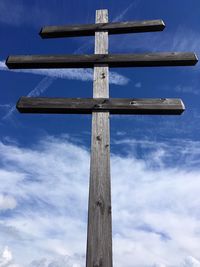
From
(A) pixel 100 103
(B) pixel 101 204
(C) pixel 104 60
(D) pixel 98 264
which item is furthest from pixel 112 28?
(D) pixel 98 264

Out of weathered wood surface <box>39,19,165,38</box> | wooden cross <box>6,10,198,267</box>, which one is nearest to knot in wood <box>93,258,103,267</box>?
wooden cross <box>6,10,198,267</box>

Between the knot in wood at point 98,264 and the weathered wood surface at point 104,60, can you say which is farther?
the weathered wood surface at point 104,60

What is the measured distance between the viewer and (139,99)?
11.7 feet

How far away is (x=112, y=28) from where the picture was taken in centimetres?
430

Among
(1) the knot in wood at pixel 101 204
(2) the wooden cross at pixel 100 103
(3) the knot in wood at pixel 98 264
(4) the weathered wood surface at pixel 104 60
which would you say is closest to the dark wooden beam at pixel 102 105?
(2) the wooden cross at pixel 100 103

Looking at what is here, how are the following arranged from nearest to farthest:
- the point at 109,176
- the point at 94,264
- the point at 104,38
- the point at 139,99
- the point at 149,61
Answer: the point at 94,264, the point at 109,176, the point at 139,99, the point at 149,61, the point at 104,38

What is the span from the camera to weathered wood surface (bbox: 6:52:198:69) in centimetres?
389

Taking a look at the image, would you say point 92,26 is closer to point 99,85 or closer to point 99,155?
point 99,85

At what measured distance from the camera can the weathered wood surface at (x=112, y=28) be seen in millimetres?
4324

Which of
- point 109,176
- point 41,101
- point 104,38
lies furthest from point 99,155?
point 104,38

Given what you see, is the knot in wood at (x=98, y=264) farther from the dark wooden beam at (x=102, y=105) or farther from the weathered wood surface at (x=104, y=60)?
the weathered wood surface at (x=104, y=60)

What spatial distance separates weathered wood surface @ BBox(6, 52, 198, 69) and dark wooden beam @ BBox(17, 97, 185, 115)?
56cm

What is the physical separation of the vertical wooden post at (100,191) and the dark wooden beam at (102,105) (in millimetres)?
94

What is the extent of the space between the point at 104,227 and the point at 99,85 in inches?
60.3
